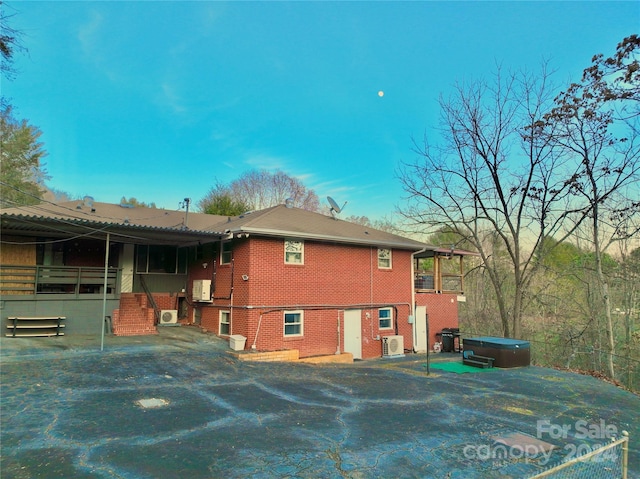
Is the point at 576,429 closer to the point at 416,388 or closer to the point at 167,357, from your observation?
the point at 416,388

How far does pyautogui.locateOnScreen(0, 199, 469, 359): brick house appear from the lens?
11.7 metres

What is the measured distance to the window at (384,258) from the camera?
52.2ft

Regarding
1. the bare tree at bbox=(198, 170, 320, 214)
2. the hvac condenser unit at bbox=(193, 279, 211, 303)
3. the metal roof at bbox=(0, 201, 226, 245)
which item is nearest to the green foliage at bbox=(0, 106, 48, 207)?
the metal roof at bbox=(0, 201, 226, 245)

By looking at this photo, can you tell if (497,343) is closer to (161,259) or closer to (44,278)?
(161,259)

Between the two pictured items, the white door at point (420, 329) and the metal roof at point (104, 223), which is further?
the white door at point (420, 329)

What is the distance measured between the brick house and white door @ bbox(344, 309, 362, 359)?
54 mm

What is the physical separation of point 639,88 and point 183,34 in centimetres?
1507

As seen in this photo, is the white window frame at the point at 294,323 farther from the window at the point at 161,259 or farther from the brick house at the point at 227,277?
the window at the point at 161,259

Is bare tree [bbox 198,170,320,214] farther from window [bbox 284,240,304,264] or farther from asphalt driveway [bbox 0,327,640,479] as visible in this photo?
asphalt driveway [bbox 0,327,640,479]

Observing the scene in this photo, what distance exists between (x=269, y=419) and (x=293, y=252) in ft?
25.5

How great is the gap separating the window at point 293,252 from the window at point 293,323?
71.2 inches

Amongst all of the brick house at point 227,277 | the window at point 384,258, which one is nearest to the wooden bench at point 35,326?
the brick house at point 227,277

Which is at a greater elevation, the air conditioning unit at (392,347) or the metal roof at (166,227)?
the metal roof at (166,227)

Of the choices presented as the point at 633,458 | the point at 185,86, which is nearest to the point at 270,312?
the point at 633,458
